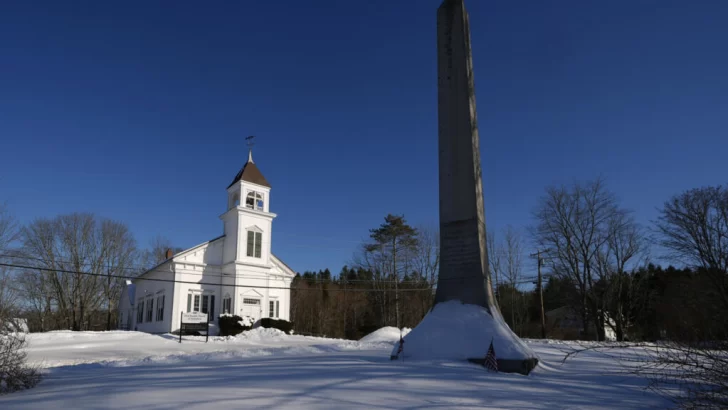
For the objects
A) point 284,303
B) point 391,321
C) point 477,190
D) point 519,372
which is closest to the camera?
point 519,372

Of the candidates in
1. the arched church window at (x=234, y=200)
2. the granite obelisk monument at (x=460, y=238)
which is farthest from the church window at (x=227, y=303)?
the granite obelisk monument at (x=460, y=238)

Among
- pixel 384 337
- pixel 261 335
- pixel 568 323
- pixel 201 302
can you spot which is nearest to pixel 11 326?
pixel 384 337

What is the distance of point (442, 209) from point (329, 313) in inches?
1726

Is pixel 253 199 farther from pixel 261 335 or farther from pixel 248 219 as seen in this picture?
pixel 261 335

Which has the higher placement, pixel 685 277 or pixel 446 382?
pixel 685 277

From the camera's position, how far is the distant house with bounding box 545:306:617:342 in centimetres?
4128

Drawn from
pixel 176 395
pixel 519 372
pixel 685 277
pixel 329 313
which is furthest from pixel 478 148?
pixel 329 313

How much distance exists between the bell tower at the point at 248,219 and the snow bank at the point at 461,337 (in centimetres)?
2209

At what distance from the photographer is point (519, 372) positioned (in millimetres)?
9305

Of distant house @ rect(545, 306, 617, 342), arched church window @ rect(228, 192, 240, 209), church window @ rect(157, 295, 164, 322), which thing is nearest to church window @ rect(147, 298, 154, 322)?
church window @ rect(157, 295, 164, 322)

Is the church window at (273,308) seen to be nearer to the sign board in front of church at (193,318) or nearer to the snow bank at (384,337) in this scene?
the sign board in front of church at (193,318)

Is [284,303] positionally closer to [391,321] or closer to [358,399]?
[391,321]

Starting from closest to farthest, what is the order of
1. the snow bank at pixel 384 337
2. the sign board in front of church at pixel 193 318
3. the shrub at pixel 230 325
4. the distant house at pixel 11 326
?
1. the distant house at pixel 11 326
2. the snow bank at pixel 384 337
3. the sign board in front of church at pixel 193 318
4. the shrub at pixel 230 325

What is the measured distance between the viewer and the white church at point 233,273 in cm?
3022
